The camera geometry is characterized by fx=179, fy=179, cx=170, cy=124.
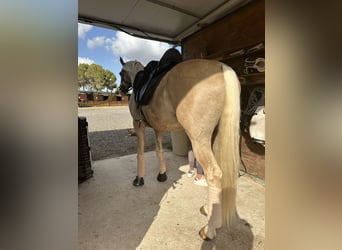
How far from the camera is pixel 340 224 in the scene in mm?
332

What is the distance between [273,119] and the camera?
45cm

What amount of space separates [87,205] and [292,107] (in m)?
2.06

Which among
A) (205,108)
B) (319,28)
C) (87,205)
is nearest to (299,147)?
(319,28)

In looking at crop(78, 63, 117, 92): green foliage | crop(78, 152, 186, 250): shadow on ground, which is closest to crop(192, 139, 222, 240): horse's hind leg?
crop(78, 152, 186, 250): shadow on ground

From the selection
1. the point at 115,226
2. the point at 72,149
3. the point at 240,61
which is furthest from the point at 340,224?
the point at 240,61

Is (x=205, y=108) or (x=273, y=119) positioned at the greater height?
(x=205, y=108)

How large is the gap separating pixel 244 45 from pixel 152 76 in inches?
53.5

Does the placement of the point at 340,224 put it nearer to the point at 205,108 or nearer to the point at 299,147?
the point at 299,147

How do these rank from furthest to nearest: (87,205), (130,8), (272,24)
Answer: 1. (130,8)
2. (87,205)
3. (272,24)

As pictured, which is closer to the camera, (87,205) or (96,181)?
(87,205)


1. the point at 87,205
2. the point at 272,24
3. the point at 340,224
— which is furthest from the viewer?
the point at 87,205

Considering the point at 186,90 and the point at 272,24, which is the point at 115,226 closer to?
the point at 186,90

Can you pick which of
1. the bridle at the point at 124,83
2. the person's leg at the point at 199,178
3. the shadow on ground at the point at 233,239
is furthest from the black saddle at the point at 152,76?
the shadow on ground at the point at 233,239

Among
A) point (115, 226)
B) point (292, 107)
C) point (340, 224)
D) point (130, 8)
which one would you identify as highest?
point (130, 8)
